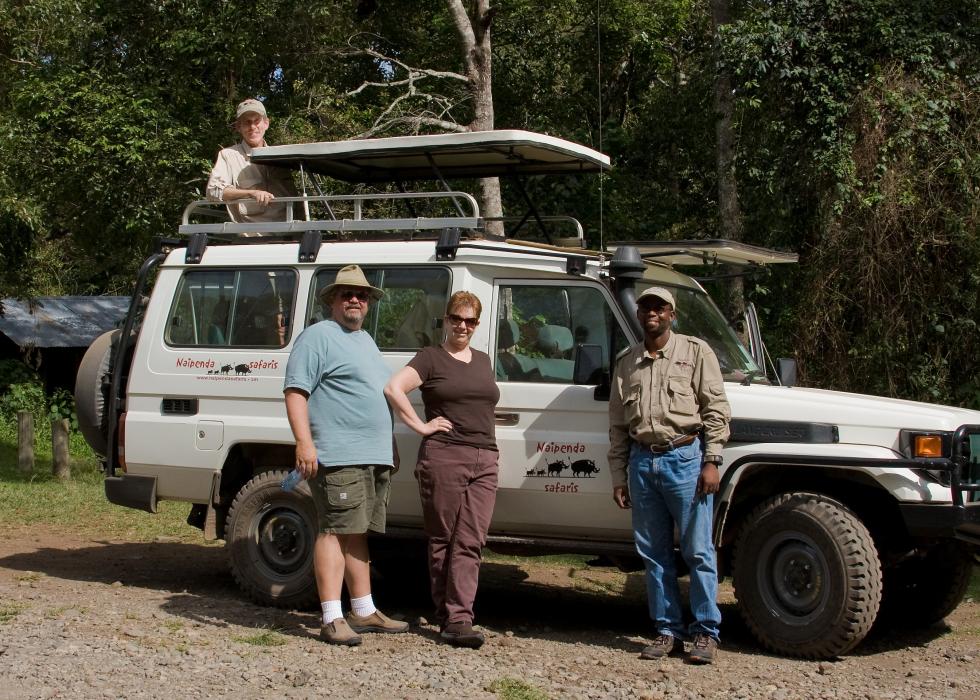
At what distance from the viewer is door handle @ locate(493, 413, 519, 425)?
6801 mm


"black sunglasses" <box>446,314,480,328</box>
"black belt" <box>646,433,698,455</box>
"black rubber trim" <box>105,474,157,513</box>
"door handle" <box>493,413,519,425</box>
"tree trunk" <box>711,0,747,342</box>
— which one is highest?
"tree trunk" <box>711,0,747,342</box>

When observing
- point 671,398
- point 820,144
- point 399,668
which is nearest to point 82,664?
point 399,668

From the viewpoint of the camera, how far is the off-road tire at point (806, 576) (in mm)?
6027

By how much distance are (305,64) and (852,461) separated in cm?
1223

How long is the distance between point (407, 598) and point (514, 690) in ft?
9.20

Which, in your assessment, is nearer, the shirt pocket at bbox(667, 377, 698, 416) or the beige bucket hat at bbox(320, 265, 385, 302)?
the shirt pocket at bbox(667, 377, 698, 416)

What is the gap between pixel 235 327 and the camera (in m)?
7.57

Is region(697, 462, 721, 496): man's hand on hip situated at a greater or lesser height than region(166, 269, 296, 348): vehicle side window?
lesser

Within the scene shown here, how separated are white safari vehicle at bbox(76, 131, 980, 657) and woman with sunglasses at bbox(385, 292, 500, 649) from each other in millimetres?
322

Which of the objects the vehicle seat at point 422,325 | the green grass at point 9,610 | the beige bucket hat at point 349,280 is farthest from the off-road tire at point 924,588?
the green grass at point 9,610

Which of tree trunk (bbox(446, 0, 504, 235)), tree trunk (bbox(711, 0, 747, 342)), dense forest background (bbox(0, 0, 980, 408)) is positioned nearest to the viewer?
dense forest background (bbox(0, 0, 980, 408))

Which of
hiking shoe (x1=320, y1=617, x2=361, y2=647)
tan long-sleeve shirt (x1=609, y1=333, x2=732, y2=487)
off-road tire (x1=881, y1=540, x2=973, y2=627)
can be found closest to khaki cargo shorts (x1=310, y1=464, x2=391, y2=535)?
hiking shoe (x1=320, y1=617, x2=361, y2=647)

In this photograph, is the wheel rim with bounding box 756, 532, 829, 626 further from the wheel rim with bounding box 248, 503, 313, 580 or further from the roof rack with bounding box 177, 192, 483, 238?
the wheel rim with bounding box 248, 503, 313, 580

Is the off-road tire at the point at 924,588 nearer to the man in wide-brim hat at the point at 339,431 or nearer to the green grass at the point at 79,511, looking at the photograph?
the man in wide-brim hat at the point at 339,431
